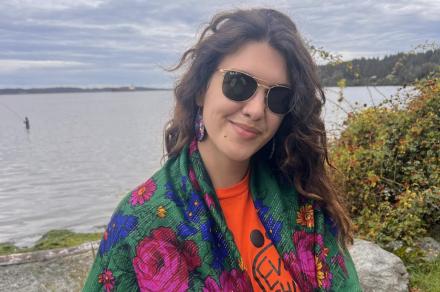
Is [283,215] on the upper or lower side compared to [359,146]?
upper

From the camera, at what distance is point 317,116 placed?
90.6 inches

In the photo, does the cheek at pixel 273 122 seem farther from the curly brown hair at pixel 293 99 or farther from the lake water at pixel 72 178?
the lake water at pixel 72 178

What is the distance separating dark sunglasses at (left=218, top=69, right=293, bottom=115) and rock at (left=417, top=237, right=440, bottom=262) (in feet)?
11.0

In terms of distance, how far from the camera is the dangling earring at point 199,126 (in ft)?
7.17

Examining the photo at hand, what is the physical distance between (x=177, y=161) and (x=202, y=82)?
0.34 m

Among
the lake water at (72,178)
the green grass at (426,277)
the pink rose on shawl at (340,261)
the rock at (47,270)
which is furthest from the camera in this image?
the lake water at (72,178)

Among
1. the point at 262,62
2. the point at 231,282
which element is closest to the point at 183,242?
the point at 231,282

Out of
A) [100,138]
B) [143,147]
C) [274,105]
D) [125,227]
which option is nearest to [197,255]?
[125,227]

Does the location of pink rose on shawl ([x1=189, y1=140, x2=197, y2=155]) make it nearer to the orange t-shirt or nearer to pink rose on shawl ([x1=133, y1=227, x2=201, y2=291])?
the orange t-shirt

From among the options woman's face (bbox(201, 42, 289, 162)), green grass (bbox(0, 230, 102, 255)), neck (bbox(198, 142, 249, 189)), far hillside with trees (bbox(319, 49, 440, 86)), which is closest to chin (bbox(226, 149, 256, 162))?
woman's face (bbox(201, 42, 289, 162))

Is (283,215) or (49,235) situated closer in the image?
(283,215)

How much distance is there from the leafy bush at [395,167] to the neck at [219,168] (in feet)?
10.5

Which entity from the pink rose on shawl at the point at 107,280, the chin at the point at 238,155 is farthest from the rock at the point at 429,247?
the pink rose on shawl at the point at 107,280

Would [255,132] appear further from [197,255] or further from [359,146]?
[359,146]
